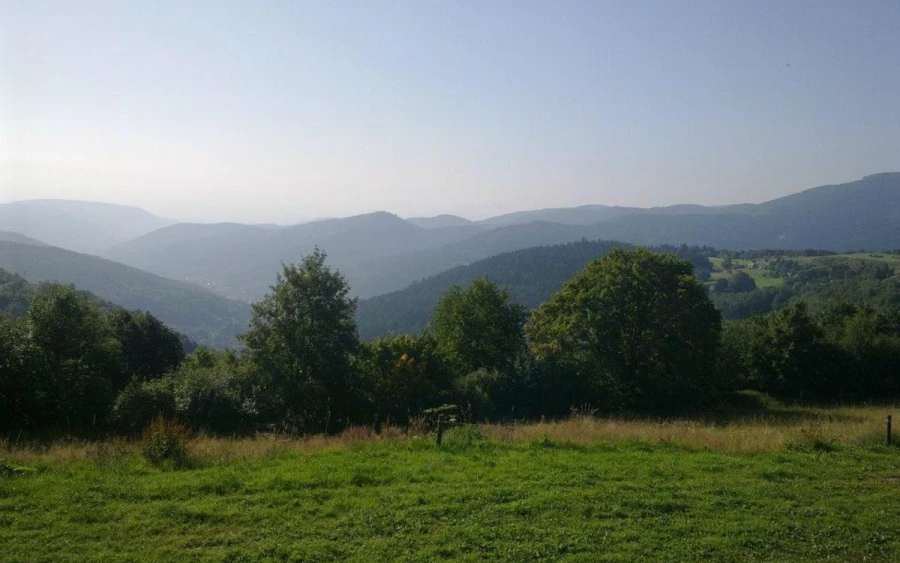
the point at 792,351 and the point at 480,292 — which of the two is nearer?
the point at 792,351

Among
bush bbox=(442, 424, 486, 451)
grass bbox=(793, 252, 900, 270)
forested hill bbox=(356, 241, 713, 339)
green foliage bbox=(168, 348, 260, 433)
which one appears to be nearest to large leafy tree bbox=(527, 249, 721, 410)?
green foliage bbox=(168, 348, 260, 433)

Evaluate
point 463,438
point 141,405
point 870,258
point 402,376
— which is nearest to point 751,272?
point 870,258

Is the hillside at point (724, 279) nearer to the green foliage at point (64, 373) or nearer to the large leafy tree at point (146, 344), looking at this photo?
the large leafy tree at point (146, 344)

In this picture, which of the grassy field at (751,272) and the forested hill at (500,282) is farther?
the forested hill at (500,282)

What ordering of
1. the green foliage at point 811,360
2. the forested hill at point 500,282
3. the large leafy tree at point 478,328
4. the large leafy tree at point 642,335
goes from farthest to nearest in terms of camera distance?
the forested hill at point 500,282
the large leafy tree at point 478,328
the green foliage at point 811,360
the large leafy tree at point 642,335

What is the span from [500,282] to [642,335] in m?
123

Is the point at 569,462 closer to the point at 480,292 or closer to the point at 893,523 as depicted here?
the point at 893,523

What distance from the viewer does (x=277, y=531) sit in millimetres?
6148

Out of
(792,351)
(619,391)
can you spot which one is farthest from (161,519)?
(792,351)

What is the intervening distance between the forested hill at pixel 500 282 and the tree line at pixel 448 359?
91.8 metres

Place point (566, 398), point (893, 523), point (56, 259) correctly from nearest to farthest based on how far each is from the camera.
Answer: point (893, 523) < point (566, 398) < point (56, 259)

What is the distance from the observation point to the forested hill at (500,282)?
435 feet

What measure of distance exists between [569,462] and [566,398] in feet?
50.0

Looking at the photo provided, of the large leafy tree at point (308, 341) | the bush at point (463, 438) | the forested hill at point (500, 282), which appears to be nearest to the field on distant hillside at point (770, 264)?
the forested hill at point (500, 282)
